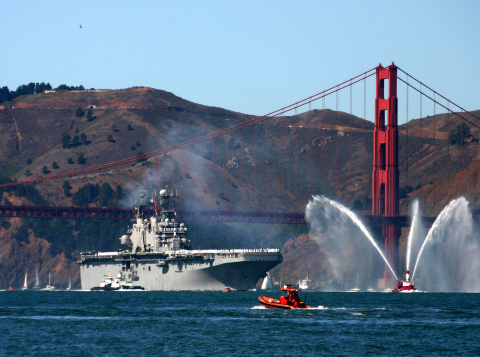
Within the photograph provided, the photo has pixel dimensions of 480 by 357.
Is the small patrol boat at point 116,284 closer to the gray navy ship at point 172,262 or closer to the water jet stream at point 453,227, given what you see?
the gray navy ship at point 172,262

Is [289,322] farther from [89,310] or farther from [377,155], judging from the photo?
[377,155]

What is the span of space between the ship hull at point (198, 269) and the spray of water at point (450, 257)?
26.1m

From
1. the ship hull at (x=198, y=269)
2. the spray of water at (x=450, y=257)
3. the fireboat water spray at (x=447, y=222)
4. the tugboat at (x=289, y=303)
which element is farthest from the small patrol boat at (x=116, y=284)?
the tugboat at (x=289, y=303)

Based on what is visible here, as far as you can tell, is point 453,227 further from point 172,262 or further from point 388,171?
point 172,262

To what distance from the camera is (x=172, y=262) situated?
117m

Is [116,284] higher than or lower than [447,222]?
lower

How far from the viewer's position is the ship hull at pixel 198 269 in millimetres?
112312

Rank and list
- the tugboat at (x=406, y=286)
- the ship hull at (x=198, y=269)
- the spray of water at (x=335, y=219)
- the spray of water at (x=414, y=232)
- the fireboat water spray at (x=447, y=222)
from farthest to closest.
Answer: the spray of water at (x=335, y=219) → the fireboat water spray at (x=447, y=222) → the spray of water at (x=414, y=232) → the tugboat at (x=406, y=286) → the ship hull at (x=198, y=269)

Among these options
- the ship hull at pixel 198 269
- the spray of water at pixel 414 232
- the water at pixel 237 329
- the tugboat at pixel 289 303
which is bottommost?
the water at pixel 237 329

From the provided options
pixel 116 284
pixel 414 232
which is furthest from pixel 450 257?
pixel 116 284

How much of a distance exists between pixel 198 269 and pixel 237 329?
49822 millimetres

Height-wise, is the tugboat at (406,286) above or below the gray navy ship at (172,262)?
below

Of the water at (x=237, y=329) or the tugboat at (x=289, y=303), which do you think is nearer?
the water at (x=237, y=329)

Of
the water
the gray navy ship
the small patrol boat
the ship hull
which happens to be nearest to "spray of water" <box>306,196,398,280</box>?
the gray navy ship
